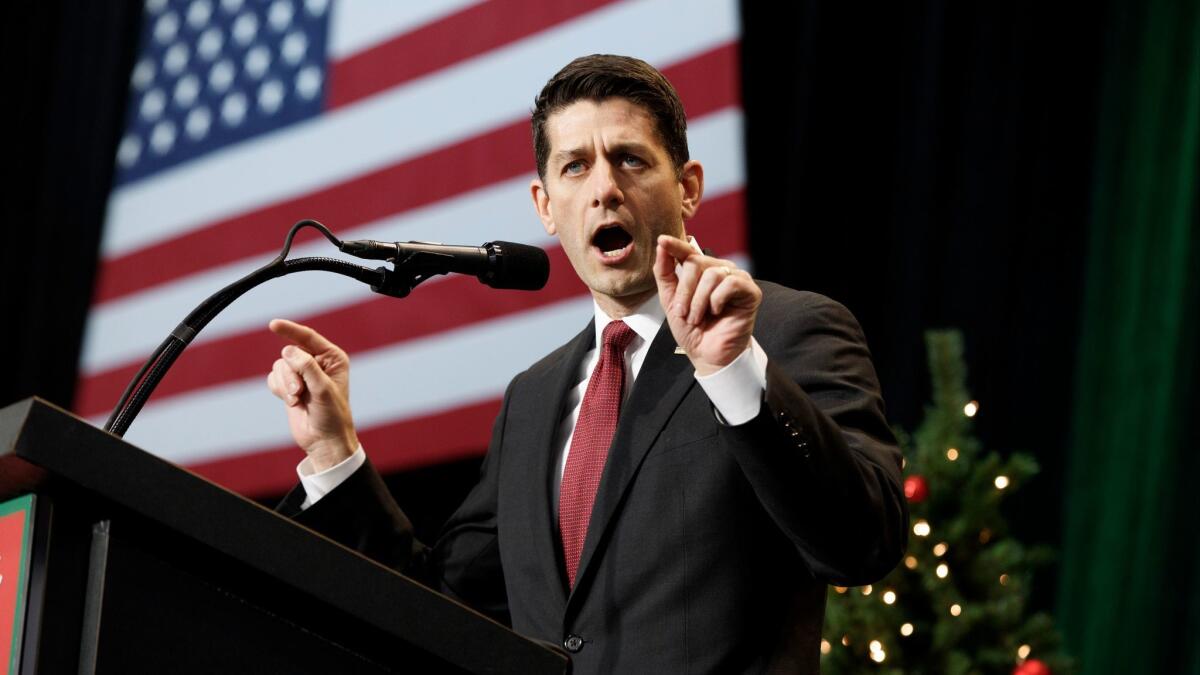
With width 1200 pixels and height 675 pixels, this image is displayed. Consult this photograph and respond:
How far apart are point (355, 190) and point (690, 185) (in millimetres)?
2214

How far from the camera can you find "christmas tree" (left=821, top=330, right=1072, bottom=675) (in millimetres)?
2768

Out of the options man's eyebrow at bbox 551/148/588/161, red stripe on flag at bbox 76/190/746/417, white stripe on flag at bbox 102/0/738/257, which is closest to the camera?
man's eyebrow at bbox 551/148/588/161

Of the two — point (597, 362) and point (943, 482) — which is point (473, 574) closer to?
point (597, 362)

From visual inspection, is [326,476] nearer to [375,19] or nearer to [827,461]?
[827,461]

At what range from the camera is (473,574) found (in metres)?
1.85

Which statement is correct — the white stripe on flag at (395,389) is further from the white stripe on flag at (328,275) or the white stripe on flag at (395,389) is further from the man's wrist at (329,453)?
the man's wrist at (329,453)

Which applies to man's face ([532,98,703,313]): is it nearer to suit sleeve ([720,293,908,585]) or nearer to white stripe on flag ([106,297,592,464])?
suit sleeve ([720,293,908,585])

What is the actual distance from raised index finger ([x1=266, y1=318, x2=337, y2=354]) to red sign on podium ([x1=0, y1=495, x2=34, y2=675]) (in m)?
0.73

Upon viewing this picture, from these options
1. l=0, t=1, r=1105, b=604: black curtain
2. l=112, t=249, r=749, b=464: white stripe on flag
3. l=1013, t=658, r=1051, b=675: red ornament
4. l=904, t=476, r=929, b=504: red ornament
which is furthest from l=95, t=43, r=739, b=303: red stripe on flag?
l=1013, t=658, r=1051, b=675: red ornament

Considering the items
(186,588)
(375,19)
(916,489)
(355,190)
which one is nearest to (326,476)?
(186,588)

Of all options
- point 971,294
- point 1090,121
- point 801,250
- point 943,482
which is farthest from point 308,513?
point 1090,121

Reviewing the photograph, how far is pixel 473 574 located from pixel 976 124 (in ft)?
6.64

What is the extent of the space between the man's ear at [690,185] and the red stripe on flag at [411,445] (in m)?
1.59

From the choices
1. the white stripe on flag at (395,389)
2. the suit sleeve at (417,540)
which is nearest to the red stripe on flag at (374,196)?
the white stripe on flag at (395,389)
